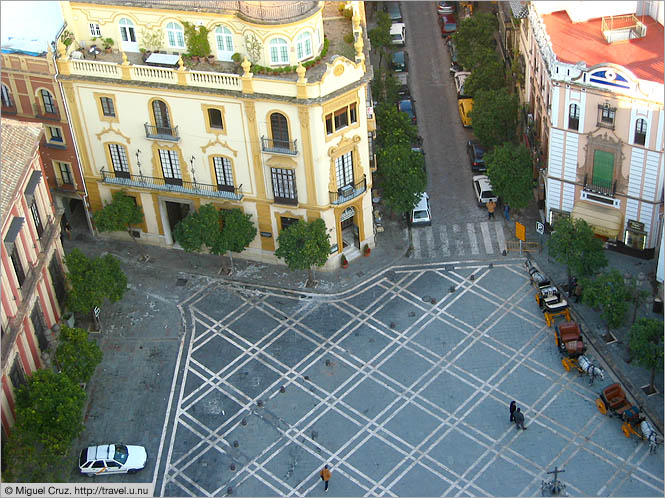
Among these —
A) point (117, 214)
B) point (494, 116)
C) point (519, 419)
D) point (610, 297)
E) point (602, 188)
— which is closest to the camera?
point (519, 419)

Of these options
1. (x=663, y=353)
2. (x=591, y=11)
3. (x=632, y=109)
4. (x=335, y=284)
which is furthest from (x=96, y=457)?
(x=591, y=11)

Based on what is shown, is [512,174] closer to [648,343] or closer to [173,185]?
[648,343]

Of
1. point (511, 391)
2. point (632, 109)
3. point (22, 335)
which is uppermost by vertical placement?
point (632, 109)

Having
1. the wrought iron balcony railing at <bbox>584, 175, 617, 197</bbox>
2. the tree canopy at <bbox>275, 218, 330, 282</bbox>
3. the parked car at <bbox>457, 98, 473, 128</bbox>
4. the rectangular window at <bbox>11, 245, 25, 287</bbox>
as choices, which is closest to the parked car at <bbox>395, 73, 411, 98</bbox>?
the parked car at <bbox>457, 98, 473, 128</bbox>

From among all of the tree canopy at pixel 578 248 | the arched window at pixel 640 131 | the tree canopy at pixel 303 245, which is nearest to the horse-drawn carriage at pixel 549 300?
the tree canopy at pixel 578 248

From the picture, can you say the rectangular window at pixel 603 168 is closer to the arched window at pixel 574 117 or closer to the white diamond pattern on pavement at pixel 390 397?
the arched window at pixel 574 117

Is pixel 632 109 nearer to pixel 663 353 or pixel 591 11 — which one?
pixel 591 11

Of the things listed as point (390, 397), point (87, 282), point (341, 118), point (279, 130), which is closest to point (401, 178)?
point (341, 118)
